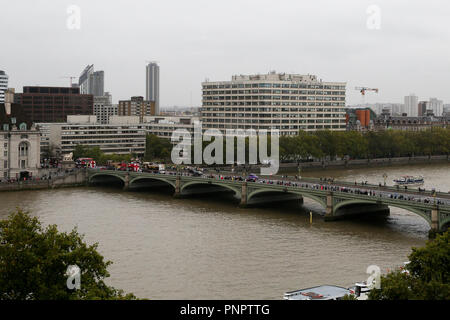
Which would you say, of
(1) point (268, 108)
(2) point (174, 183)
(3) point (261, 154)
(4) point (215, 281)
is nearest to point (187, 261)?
(4) point (215, 281)

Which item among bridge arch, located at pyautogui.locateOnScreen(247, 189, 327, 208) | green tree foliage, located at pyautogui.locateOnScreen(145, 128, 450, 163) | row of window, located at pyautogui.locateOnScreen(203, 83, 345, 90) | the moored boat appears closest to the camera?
bridge arch, located at pyautogui.locateOnScreen(247, 189, 327, 208)

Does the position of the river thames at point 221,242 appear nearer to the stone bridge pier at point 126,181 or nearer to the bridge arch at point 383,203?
the bridge arch at point 383,203

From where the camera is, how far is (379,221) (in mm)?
42938

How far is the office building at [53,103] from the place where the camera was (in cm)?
13600

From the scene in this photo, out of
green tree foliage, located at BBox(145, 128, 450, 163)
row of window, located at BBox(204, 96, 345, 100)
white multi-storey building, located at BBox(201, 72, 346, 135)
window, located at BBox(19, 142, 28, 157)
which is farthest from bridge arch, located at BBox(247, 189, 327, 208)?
row of window, located at BBox(204, 96, 345, 100)

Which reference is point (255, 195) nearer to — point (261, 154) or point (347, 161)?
point (261, 154)

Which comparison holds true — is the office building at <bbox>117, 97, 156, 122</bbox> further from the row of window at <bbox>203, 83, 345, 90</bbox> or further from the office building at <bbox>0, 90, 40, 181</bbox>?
the office building at <bbox>0, 90, 40, 181</bbox>

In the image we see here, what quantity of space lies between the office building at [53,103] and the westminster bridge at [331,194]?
79.9 metres

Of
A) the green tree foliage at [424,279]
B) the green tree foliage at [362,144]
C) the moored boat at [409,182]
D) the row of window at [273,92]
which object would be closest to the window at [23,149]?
the green tree foliage at [362,144]

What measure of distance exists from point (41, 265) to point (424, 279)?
11.2 metres

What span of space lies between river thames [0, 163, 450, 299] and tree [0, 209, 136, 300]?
7562 millimetres

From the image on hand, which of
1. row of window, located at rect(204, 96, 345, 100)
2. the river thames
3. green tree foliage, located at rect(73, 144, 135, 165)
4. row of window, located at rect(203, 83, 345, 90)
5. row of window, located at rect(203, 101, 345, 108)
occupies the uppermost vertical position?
row of window, located at rect(203, 83, 345, 90)

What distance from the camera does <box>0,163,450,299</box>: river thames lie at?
91.9ft

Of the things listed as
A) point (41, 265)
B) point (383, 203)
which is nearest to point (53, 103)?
point (383, 203)
